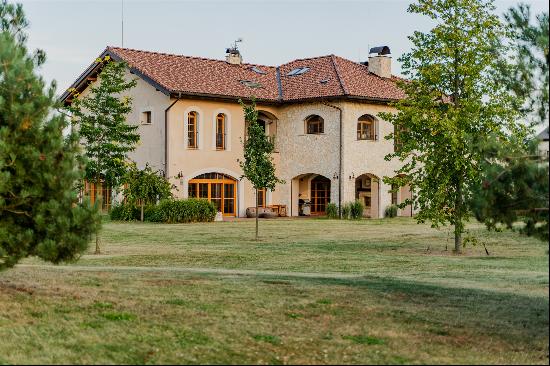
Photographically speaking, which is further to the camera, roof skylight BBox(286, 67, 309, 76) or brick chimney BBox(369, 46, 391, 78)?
roof skylight BBox(286, 67, 309, 76)

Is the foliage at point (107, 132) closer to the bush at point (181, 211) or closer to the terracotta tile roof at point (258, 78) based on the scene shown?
the bush at point (181, 211)

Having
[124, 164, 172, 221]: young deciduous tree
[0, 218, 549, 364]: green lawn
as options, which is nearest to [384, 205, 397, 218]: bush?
[124, 164, 172, 221]: young deciduous tree

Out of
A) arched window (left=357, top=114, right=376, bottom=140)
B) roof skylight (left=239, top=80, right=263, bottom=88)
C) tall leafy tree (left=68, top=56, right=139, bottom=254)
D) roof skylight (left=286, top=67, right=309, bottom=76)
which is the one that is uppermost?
roof skylight (left=286, top=67, right=309, bottom=76)

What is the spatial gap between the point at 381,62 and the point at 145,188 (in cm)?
1380

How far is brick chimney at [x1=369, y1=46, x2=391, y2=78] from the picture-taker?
3875cm

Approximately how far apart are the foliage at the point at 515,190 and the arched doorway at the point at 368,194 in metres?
27.4

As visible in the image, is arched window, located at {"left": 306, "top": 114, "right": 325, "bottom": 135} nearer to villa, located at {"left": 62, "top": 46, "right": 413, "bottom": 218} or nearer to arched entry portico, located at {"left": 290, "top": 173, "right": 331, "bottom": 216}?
villa, located at {"left": 62, "top": 46, "right": 413, "bottom": 218}

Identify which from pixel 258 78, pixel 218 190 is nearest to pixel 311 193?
pixel 218 190

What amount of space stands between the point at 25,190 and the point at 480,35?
12.9 m

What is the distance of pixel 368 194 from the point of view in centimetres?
3872

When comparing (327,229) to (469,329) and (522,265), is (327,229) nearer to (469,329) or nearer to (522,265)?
(522,265)

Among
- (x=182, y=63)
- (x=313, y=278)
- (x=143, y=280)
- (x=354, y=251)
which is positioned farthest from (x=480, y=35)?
(x=182, y=63)

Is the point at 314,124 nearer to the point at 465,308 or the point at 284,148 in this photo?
the point at 284,148

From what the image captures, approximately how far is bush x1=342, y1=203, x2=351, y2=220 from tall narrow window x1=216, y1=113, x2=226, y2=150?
6.10 meters
